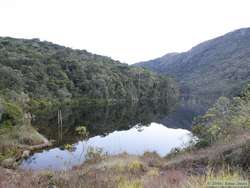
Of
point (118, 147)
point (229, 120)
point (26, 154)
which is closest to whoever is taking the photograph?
point (229, 120)

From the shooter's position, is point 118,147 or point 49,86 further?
point 49,86

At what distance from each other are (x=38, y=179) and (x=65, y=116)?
41.2m

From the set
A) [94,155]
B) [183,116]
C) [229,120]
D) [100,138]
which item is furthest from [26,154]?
[183,116]

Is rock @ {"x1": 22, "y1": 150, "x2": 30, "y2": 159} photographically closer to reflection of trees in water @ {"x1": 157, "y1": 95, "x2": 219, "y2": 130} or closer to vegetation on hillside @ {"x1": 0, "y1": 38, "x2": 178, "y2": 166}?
vegetation on hillside @ {"x1": 0, "y1": 38, "x2": 178, "y2": 166}

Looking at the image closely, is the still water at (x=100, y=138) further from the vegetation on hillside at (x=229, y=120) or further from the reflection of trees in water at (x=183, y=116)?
the reflection of trees in water at (x=183, y=116)

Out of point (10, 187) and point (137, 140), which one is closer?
point (10, 187)

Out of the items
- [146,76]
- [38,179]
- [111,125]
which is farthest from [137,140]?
[146,76]

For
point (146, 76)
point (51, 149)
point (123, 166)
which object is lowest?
point (51, 149)

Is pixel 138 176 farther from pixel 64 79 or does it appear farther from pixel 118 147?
pixel 64 79

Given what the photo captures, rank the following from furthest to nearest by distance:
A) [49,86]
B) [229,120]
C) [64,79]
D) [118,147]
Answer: [64,79], [49,86], [118,147], [229,120]

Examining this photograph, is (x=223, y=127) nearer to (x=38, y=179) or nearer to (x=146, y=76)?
(x=38, y=179)

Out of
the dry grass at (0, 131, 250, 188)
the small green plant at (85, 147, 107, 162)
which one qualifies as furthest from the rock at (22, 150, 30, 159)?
the dry grass at (0, 131, 250, 188)

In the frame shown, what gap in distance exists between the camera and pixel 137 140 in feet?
97.6

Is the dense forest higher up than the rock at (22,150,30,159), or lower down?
higher up
